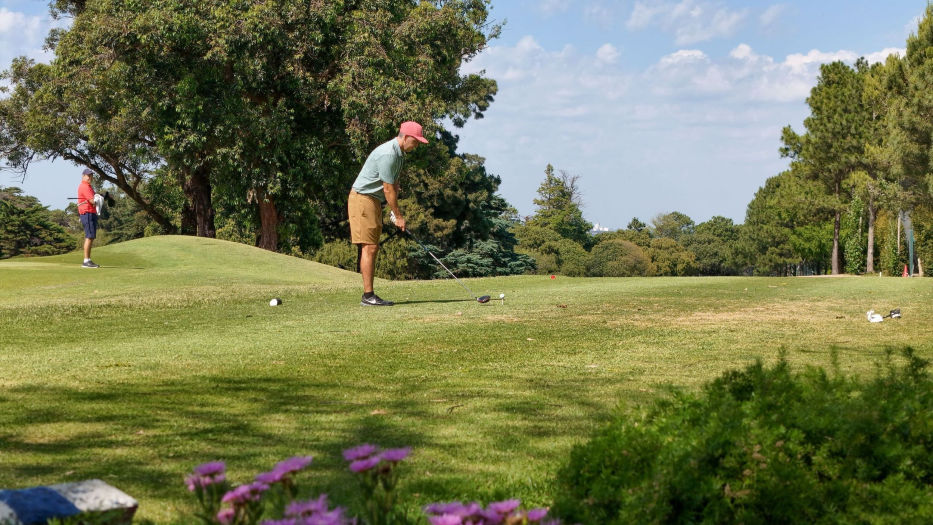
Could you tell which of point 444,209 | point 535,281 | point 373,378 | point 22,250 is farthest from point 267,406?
point 22,250

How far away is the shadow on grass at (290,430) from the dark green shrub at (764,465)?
24.3 inches

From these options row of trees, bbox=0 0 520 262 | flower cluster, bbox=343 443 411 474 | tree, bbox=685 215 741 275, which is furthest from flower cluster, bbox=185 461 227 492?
tree, bbox=685 215 741 275

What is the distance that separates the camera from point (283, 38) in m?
32.0

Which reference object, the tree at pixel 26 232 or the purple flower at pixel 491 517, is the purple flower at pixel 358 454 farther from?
the tree at pixel 26 232

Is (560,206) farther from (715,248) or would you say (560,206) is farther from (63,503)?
(63,503)

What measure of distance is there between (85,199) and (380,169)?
44.3 feet

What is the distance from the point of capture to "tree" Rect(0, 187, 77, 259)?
67562 millimetres

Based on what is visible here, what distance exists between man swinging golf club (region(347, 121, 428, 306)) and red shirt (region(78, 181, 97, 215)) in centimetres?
1268

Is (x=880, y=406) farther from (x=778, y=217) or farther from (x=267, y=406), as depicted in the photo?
(x=778, y=217)

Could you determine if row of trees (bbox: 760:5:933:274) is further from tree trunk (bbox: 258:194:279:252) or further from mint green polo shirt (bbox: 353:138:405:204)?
mint green polo shirt (bbox: 353:138:405:204)

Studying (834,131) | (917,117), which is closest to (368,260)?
(917,117)

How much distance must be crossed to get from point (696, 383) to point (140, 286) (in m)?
15.1

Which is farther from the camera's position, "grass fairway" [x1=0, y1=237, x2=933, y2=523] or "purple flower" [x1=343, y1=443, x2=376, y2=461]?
"grass fairway" [x1=0, y1=237, x2=933, y2=523]

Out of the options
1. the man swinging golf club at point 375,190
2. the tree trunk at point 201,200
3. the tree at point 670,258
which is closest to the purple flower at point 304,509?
the man swinging golf club at point 375,190
